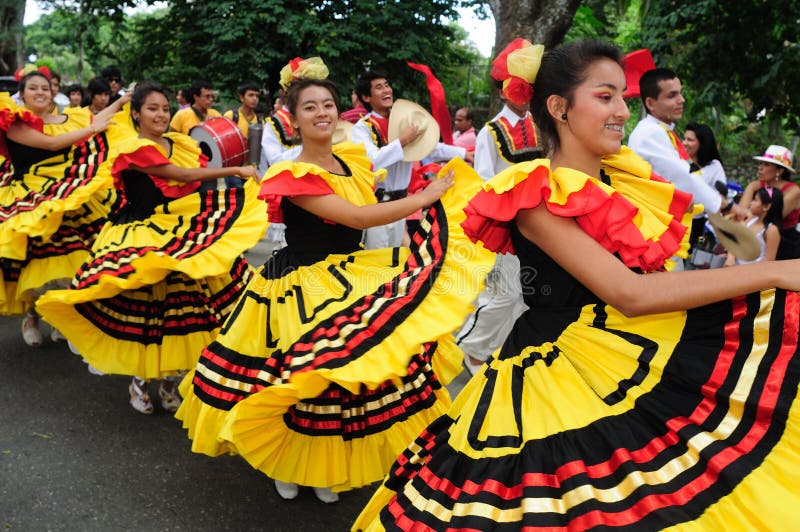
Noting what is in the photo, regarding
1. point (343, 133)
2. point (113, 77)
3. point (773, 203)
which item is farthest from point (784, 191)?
point (113, 77)

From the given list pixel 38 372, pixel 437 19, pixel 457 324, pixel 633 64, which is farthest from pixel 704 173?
pixel 437 19

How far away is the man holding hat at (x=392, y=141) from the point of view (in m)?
5.94

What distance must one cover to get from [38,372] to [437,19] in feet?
43.7

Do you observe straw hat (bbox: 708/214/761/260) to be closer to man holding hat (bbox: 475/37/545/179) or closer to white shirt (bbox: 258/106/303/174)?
man holding hat (bbox: 475/37/545/179)

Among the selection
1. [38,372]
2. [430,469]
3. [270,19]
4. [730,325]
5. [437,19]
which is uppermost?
[437,19]

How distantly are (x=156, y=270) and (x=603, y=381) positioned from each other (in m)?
2.97

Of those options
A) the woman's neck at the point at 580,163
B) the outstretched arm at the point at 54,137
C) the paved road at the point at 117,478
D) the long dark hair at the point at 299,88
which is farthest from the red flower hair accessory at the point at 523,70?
the outstretched arm at the point at 54,137

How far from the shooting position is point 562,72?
2221 mm

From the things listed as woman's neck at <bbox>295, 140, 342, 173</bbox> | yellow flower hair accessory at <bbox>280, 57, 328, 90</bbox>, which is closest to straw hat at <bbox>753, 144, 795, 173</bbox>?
yellow flower hair accessory at <bbox>280, 57, 328, 90</bbox>

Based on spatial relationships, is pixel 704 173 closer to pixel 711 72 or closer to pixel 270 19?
pixel 711 72

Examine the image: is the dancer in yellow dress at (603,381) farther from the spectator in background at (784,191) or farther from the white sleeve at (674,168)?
the spectator in background at (784,191)

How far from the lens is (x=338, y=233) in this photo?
361 cm

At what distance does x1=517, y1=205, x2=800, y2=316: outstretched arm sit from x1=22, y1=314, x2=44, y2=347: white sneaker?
5.05 m

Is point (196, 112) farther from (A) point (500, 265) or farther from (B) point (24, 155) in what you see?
(A) point (500, 265)
